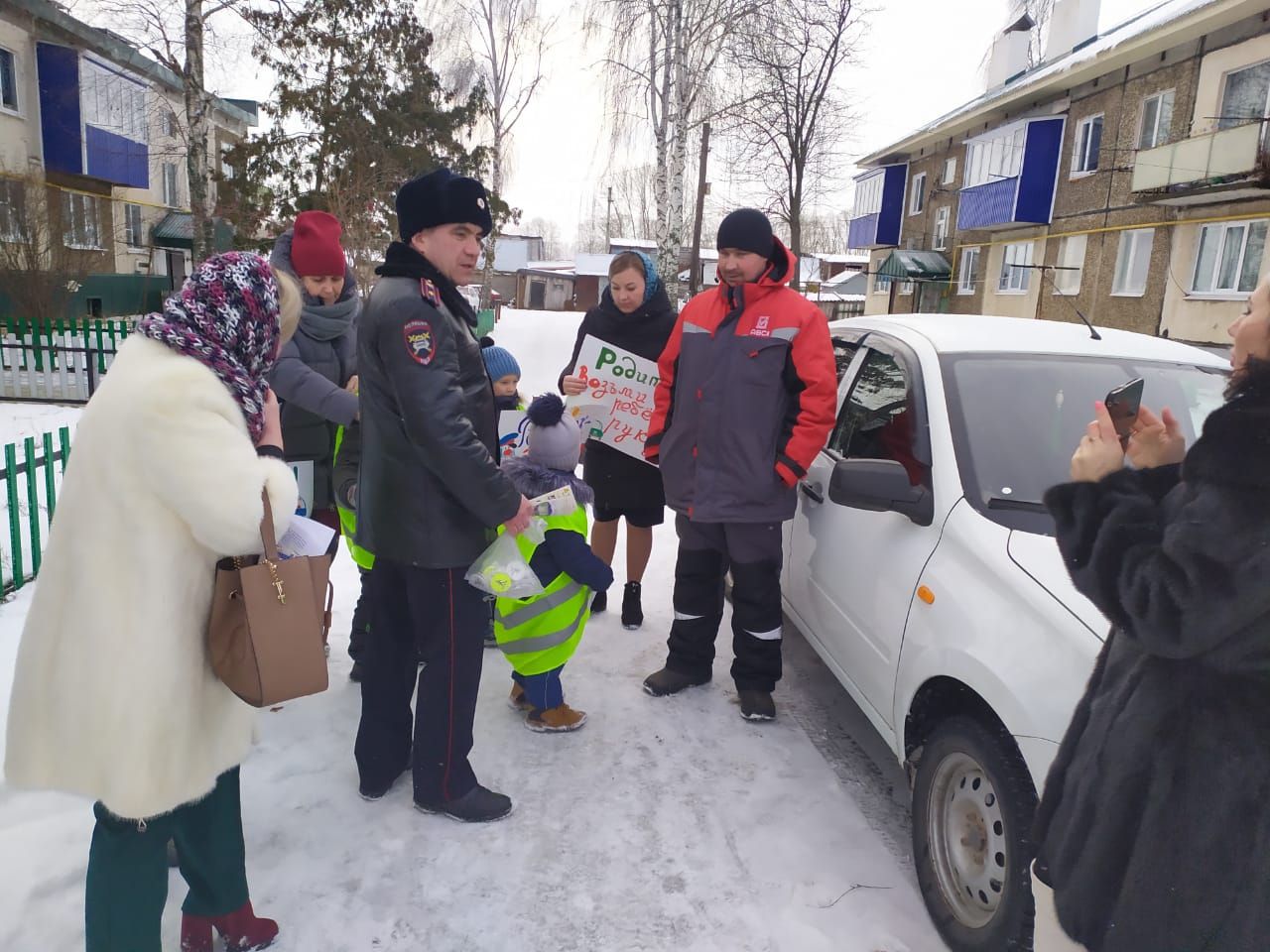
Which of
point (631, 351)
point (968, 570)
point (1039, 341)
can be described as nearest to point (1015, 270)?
point (631, 351)

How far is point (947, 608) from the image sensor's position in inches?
95.3

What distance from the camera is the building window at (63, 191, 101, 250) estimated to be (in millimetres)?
16969

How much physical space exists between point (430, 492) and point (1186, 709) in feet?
6.81

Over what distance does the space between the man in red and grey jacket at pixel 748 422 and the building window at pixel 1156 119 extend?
2084 centimetres

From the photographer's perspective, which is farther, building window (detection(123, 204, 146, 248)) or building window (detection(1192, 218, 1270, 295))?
building window (detection(123, 204, 146, 248))

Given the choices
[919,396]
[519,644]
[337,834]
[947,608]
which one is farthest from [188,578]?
[919,396]

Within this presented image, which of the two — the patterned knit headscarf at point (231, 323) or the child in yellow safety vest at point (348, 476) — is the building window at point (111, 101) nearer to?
the child in yellow safety vest at point (348, 476)

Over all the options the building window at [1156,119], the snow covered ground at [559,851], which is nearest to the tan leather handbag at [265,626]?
the snow covered ground at [559,851]

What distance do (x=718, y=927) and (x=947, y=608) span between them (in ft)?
3.89

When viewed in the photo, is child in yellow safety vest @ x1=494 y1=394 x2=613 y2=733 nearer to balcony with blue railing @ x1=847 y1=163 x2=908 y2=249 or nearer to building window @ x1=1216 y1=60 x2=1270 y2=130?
building window @ x1=1216 y1=60 x2=1270 y2=130

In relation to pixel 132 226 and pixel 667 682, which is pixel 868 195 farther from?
pixel 667 682

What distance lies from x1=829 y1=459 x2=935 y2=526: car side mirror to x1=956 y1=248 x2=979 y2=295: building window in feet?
90.5

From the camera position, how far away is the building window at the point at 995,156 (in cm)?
2355

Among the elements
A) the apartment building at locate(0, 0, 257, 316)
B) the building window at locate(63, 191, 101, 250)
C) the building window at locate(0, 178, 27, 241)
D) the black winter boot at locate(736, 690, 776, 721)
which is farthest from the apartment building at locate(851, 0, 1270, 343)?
the apartment building at locate(0, 0, 257, 316)
